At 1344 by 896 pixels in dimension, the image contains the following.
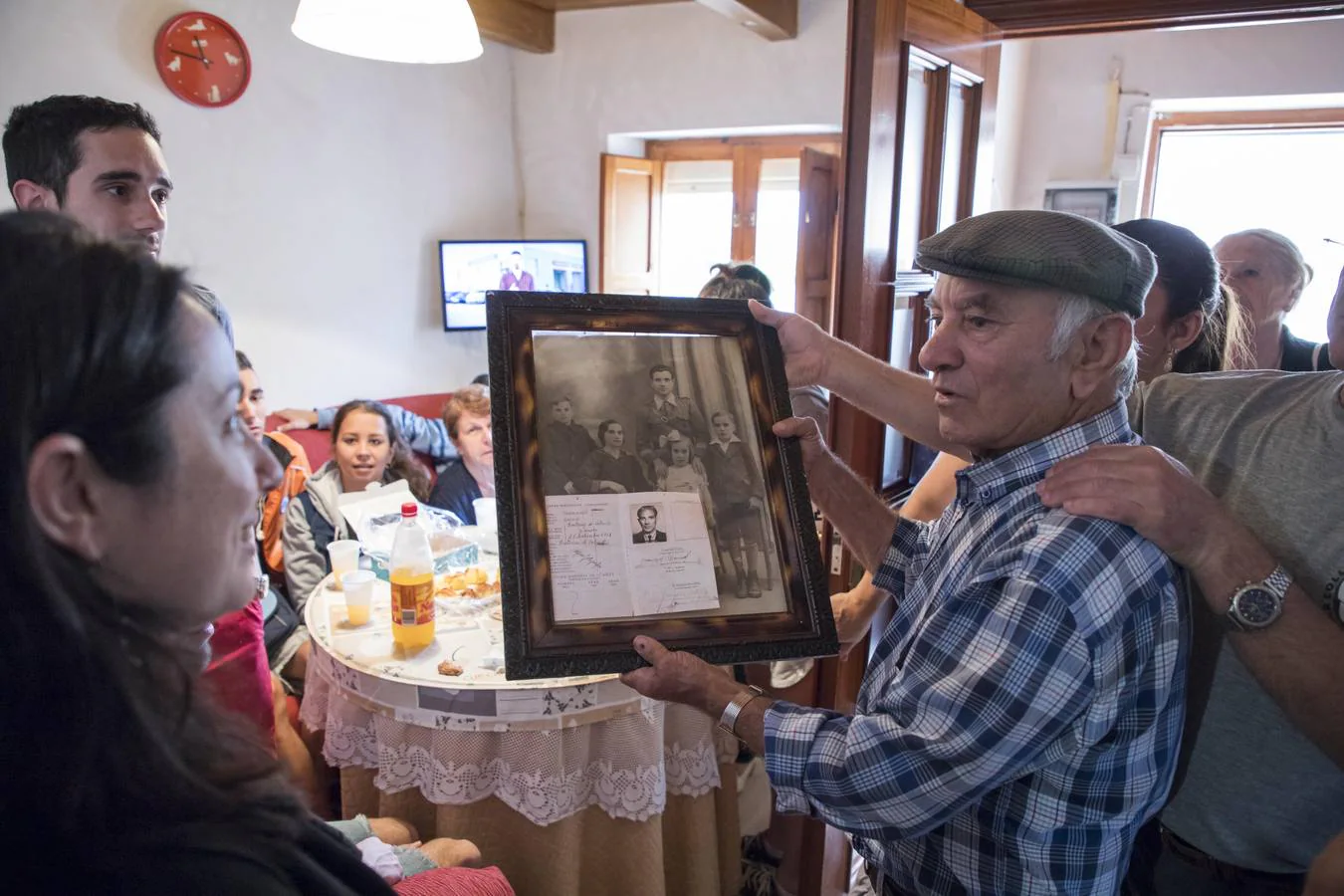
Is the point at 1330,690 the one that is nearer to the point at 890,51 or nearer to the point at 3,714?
the point at 3,714

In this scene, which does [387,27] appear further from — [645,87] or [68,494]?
[645,87]

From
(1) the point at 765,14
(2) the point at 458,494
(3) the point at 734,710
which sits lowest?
(2) the point at 458,494

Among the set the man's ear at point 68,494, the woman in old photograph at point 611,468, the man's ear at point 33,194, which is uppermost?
the man's ear at point 33,194

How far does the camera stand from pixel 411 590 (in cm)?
181

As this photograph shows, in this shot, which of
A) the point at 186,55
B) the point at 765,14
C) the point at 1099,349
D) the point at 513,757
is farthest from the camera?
the point at 765,14

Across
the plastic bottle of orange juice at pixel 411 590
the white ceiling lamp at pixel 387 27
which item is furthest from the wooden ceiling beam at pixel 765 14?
the plastic bottle of orange juice at pixel 411 590

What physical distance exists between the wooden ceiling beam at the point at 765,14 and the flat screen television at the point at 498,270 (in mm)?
1661

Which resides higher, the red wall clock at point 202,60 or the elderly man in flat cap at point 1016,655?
the red wall clock at point 202,60

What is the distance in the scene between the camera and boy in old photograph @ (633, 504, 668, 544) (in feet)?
3.71

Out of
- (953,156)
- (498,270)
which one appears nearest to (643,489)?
(953,156)

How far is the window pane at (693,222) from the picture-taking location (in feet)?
17.6

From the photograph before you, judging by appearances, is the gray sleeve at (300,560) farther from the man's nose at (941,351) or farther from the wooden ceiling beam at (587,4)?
the wooden ceiling beam at (587,4)

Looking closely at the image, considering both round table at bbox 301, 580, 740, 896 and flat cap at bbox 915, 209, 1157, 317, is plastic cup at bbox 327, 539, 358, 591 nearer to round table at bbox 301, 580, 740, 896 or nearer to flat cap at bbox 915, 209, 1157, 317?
round table at bbox 301, 580, 740, 896

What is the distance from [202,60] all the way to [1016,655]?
4178 mm
